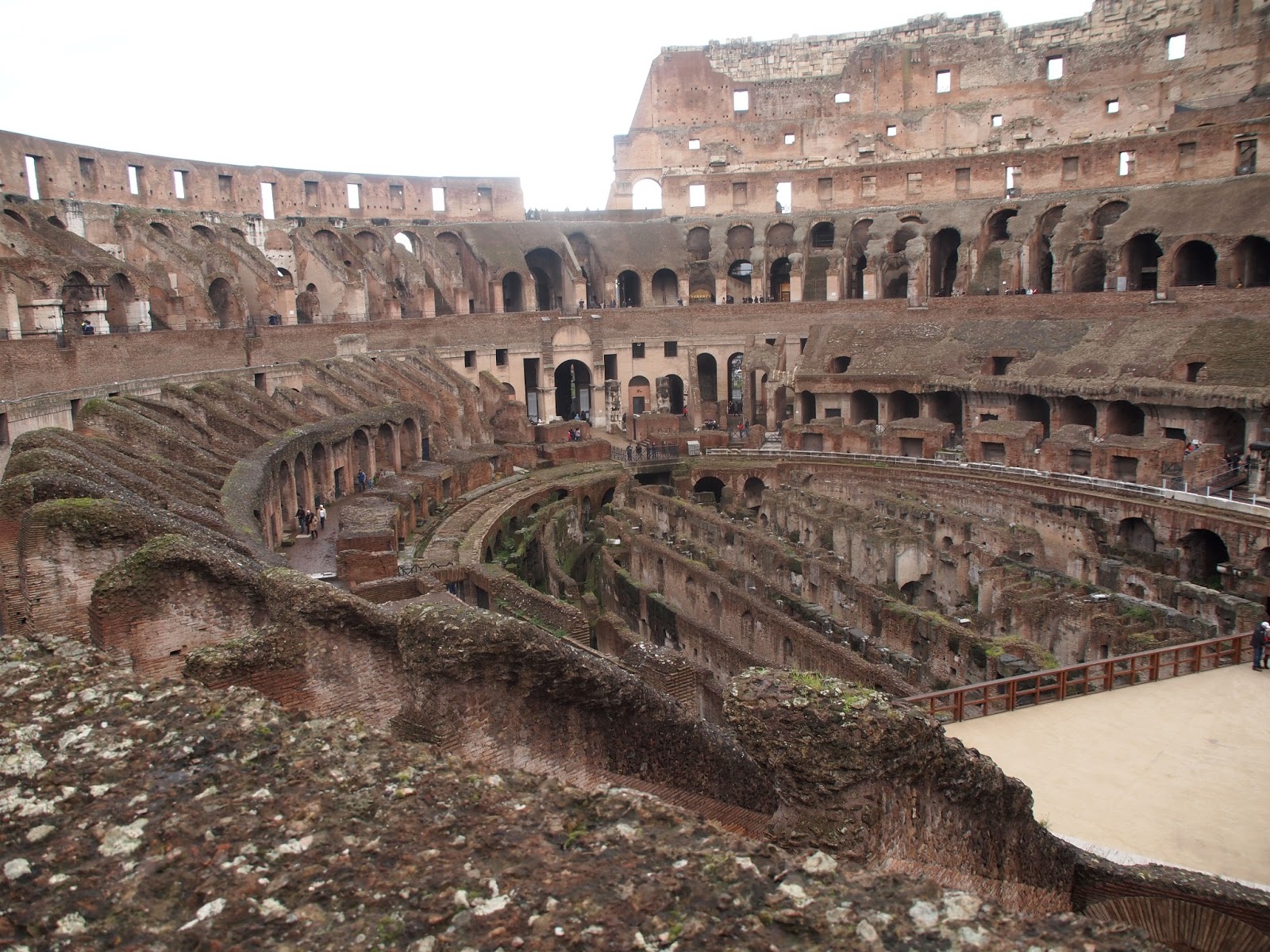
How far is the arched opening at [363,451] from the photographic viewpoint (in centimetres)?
2592

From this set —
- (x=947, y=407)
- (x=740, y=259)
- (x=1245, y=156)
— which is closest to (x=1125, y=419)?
(x=947, y=407)

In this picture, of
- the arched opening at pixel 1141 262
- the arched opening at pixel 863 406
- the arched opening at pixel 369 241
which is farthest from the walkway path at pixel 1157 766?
the arched opening at pixel 369 241

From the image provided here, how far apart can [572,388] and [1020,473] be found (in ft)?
69.8

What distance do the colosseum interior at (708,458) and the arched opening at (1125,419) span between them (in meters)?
0.17

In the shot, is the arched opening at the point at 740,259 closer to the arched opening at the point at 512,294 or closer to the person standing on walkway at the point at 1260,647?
the arched opening at the point at 512,294

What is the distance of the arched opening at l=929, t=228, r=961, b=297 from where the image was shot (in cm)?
4222

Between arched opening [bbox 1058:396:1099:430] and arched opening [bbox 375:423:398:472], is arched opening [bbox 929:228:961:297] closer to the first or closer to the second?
arched opening [bbox 1058:396:1099:430]

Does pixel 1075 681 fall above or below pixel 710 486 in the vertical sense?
above

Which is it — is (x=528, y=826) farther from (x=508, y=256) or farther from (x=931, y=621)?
(x=508, y=256)

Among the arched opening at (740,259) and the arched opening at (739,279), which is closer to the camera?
the arched opening at (740,259)

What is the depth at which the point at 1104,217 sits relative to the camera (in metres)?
38.3

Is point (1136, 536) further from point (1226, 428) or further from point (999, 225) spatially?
point (999, 225)

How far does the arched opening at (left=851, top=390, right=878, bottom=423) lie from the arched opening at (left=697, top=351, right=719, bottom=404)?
29.0ft

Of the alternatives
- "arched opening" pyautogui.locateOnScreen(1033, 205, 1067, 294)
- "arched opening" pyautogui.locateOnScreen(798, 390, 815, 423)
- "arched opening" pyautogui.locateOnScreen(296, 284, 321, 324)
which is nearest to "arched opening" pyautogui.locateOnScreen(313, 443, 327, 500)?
"arched opening" pyautogui.locateOnScreen(798, 390, 815, 423)
